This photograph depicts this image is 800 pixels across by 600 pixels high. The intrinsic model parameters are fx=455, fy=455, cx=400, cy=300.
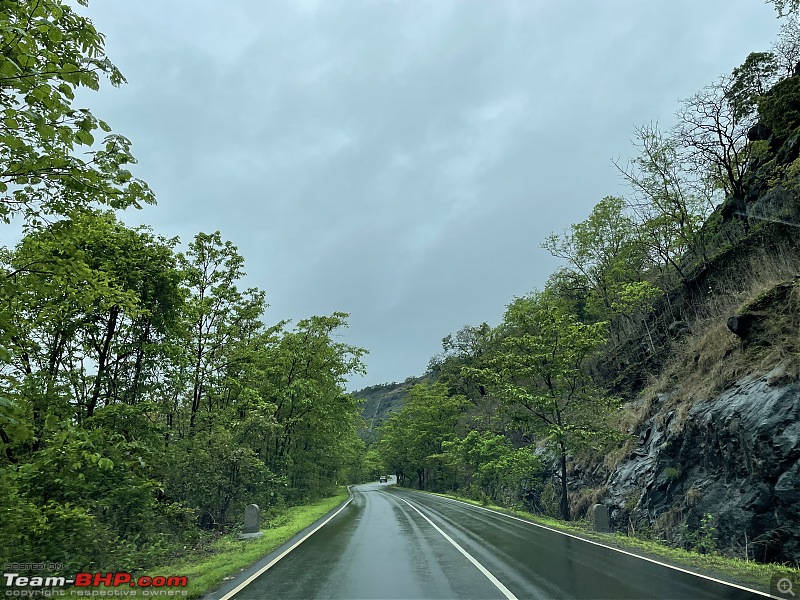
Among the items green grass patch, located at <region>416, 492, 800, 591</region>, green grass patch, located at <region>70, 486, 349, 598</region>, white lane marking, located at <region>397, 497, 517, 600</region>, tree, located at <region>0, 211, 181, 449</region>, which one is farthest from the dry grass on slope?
tree, located at <region>0, 211, 181, 449</region>

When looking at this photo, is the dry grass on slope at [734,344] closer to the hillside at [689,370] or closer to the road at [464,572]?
the hillside at [689,370]

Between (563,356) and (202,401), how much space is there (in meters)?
16.0

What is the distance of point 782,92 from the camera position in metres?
21.9

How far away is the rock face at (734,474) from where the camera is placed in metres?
11.1

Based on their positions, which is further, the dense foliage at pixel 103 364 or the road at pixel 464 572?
the road at pixel 464 572

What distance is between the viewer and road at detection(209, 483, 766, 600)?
703cm

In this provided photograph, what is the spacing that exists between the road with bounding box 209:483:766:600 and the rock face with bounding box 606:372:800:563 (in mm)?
3929

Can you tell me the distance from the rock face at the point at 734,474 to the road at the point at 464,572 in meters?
3.93

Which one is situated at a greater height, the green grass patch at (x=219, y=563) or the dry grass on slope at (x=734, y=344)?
the dry grass on slope at (x=734, y=344)

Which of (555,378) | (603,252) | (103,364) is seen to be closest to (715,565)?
(555,378)

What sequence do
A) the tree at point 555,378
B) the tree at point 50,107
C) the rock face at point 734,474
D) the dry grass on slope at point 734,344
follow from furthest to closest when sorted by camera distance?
the tree at point 555,378
the dry grass on slope at point 734,344
the rock face at point 734,474
the tree at point 50,107

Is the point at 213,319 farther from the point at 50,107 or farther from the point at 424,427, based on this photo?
the point at 424,427

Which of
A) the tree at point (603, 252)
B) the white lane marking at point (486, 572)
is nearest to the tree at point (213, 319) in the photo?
the white lane marking at point (486, 572)

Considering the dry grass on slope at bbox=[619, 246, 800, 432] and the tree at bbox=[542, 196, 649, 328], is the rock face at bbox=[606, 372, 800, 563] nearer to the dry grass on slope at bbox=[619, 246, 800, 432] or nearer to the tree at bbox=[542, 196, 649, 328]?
the dry grass on slope at bbox=[619, 246, 800, 432]
